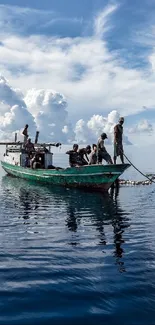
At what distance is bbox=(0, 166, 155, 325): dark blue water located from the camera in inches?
219

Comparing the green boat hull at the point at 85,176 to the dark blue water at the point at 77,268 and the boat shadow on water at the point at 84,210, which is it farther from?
the dark blue water at the point at 77,268

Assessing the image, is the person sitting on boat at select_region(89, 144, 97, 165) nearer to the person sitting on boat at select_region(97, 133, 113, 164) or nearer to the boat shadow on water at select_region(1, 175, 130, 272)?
the person sitting on boat at select_region(97, 133, 113, 164)

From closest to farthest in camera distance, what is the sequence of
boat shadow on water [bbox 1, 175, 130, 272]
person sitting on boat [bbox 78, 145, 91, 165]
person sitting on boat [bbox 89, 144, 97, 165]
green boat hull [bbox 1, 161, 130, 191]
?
boat shadow on water [bbox 1, 175, 130, 272]
green boat hull [bbox 1, 161, 130, 191]
person sitting on boat [bbox 89, 144, 97, 165]
person sitting on boat [bbox 78, 145, 91, 165]

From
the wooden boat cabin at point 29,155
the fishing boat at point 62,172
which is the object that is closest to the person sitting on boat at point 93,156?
the fishing boat at point 62,172

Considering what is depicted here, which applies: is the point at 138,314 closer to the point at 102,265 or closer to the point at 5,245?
the point at 102,265

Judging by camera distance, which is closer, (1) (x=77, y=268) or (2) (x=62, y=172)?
(1) (x=77, y=268)

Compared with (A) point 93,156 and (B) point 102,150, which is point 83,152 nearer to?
(A) point 93,156

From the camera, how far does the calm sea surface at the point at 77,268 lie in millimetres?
5570

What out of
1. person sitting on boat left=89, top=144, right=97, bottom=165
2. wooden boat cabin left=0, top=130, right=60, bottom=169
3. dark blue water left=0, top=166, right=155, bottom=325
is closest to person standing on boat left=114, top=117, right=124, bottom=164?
person sitting on boat left=89, top=144, right=97, bottom=165

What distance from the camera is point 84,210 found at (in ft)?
53.1

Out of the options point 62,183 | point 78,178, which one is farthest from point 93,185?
point 62,183

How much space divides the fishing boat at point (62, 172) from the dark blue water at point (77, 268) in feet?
25.0

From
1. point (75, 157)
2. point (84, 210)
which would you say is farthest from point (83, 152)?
point (84, 210)

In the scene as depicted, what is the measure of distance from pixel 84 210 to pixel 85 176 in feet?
24.2
